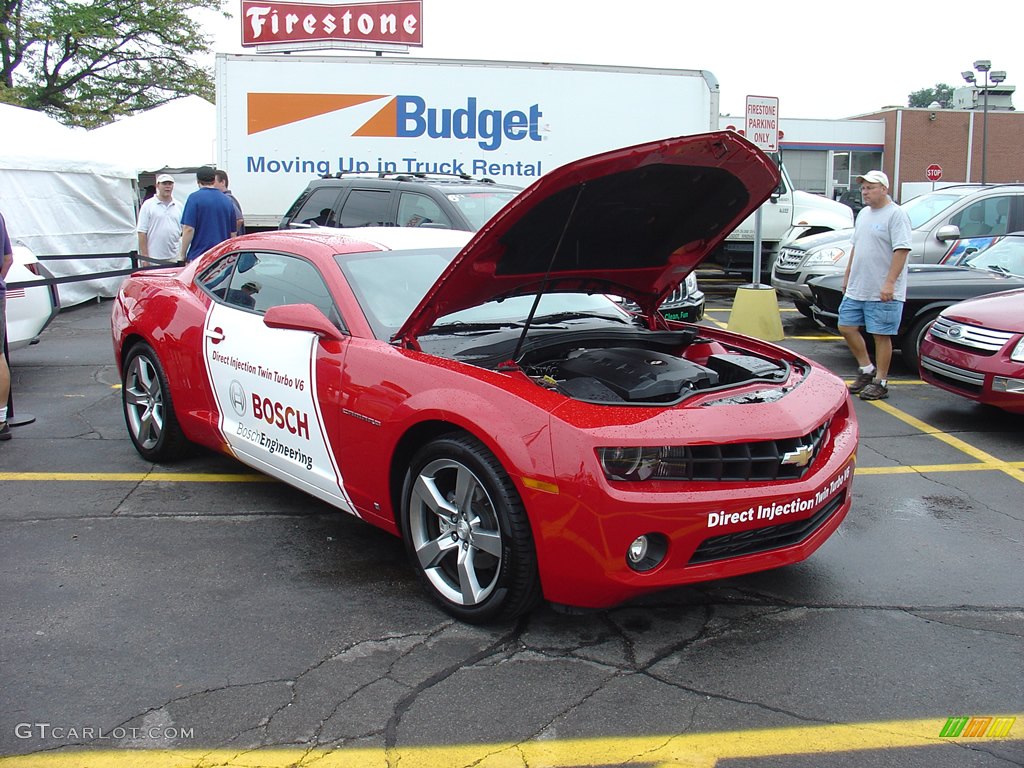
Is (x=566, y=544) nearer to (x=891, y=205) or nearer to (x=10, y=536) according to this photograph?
(x=10, y=536)

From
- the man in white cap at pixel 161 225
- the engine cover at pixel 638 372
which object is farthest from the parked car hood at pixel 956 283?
the man in white cap at pixel 161 225

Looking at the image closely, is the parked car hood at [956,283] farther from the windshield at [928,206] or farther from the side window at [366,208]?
the side window at [366,208]

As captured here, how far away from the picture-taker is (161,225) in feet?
38.9

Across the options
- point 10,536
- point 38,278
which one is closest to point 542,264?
point 10,536

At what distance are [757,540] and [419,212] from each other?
6.24 m

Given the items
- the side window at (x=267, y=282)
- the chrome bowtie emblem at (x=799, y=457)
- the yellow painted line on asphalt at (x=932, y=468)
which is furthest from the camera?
the yellow painted line on asphalt at (x=932, y=468)

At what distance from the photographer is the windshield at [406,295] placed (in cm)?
430

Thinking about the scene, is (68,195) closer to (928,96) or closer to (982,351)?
(982,351)

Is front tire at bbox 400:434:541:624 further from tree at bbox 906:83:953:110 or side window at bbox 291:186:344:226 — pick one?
tree at bbox 906:83:953:110

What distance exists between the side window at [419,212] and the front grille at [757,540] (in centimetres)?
571

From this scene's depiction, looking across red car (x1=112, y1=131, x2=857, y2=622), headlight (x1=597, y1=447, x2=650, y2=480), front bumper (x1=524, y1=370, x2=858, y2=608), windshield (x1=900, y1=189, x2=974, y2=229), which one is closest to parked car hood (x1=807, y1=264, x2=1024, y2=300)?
windshield (x1=900, y1=189, x2=974, y2=229)

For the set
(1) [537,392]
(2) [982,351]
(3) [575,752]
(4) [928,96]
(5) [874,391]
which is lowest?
(3) [575,752]

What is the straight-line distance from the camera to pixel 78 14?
26922mm

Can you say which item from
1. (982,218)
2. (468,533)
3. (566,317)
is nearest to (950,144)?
(982,218)
